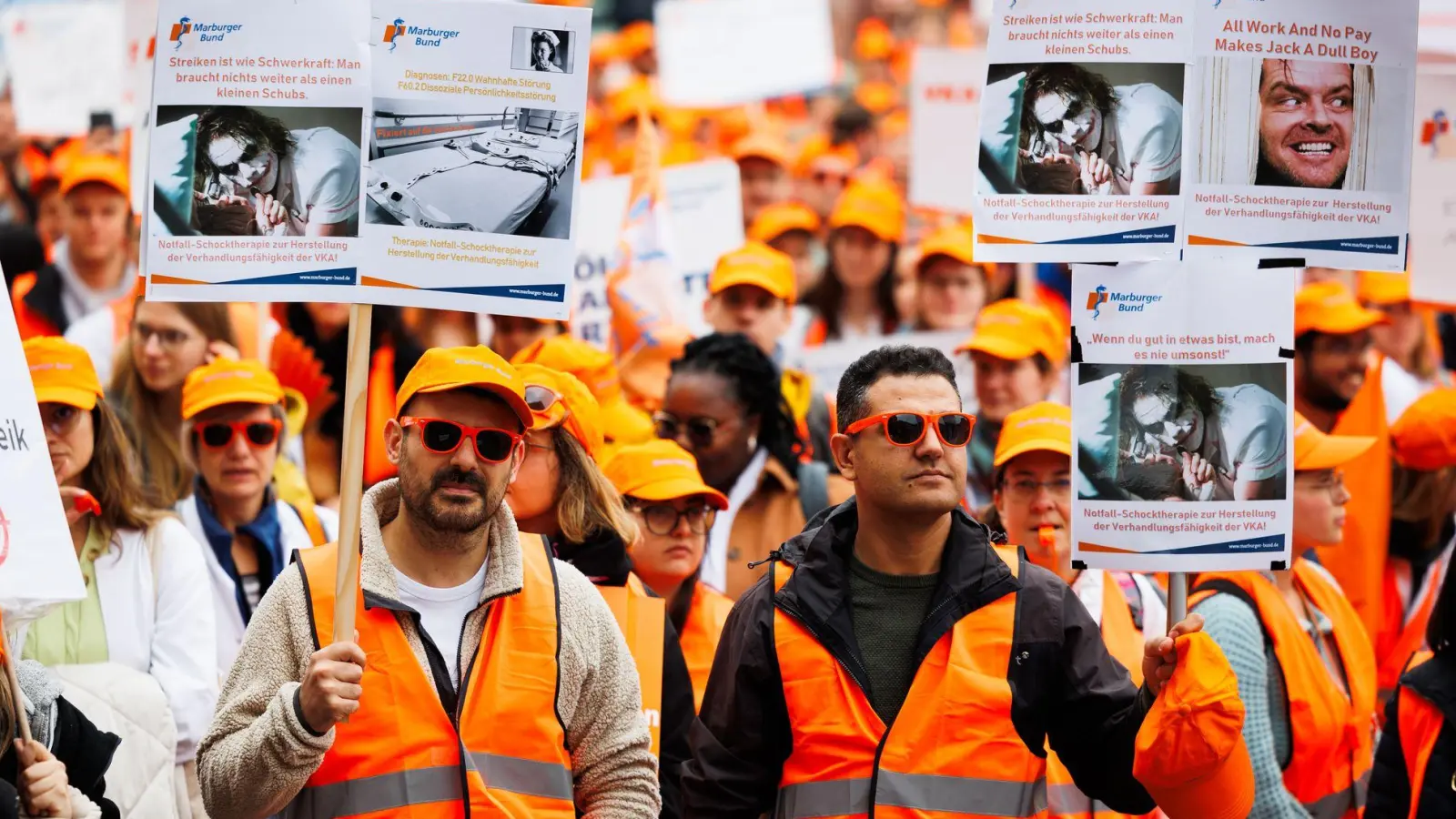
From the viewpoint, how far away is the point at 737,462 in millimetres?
7414

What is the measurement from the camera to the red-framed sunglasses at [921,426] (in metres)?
4.70

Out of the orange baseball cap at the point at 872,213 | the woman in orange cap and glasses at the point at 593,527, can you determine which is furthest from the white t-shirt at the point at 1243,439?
the orange baseball cap at the point at 872,213

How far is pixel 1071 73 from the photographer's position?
4.88m

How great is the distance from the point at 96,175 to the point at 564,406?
480cm

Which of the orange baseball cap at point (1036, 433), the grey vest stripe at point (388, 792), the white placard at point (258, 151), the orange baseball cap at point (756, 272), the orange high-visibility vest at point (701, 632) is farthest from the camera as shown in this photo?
the orange baseball cap at point (756, 272)

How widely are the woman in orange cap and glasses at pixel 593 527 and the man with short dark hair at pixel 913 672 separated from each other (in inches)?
27.8

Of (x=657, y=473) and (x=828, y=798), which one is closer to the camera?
(x=828, y=798)

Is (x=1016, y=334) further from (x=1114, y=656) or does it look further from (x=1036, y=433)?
(x=1114, y=656)

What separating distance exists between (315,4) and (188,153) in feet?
1.56

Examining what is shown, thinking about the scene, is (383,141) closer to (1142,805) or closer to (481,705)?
(481,705)

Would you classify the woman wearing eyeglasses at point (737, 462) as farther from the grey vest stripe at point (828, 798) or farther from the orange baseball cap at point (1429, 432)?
the grey vest stripe at point (828, 798)

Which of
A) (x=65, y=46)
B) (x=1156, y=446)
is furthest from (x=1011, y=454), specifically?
(x=65, y=46)

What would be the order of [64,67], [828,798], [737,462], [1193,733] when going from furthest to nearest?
[64,67]
[737,462]
[828,798]
[1193,733]

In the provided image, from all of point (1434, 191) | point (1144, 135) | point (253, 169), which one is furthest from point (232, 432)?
point (1434, 191)
